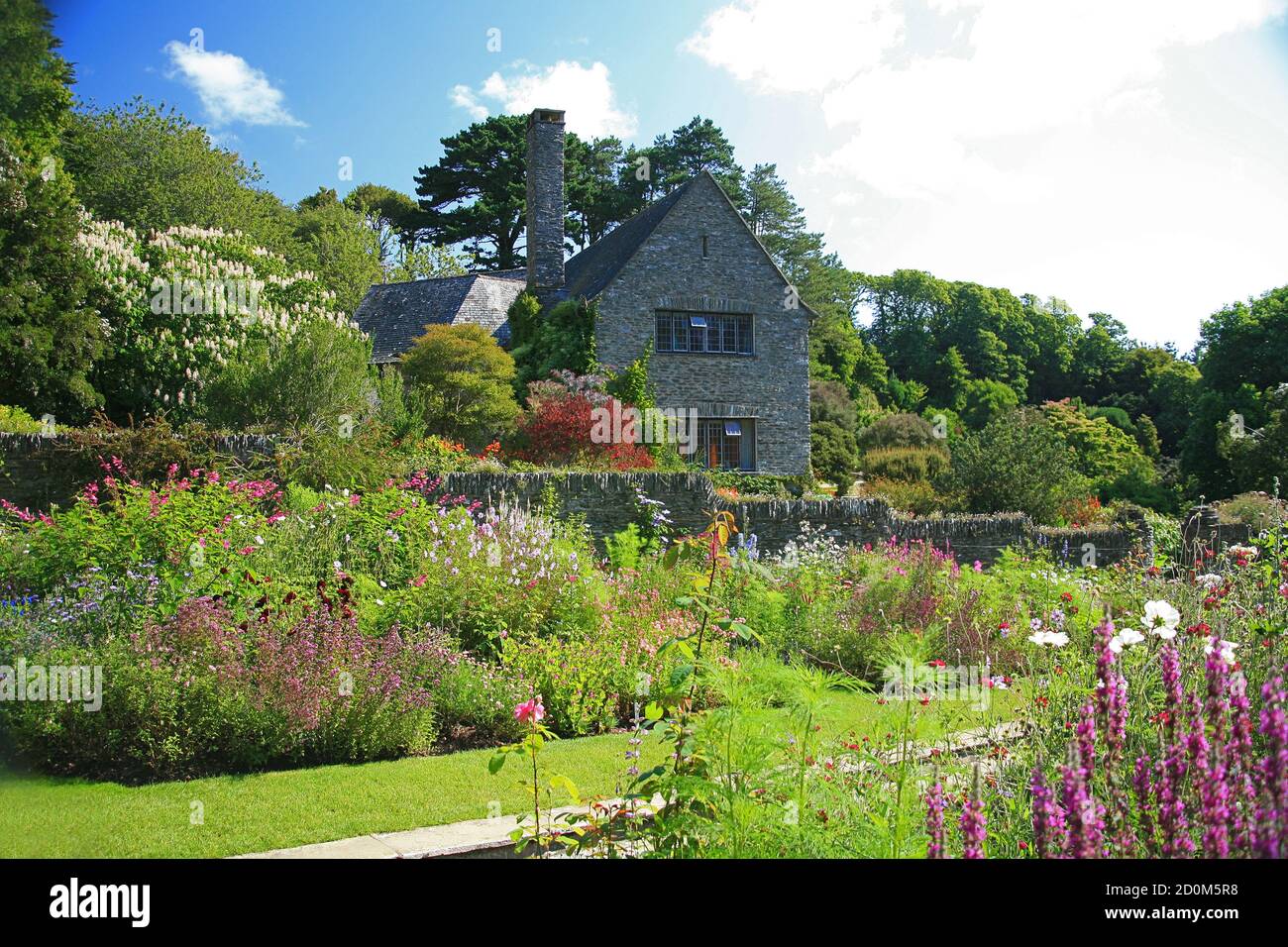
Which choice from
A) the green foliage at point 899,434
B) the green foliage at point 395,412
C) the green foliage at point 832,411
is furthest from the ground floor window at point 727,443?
the green foliage at point 395,412

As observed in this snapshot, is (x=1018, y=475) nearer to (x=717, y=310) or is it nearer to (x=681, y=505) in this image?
(x=681, y=505)

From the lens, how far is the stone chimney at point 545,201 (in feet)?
78.7

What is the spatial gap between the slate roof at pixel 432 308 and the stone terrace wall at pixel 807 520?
39.7 feet

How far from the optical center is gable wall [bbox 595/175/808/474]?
75.5 feet

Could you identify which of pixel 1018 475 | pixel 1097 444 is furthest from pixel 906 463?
pixel 1097 444

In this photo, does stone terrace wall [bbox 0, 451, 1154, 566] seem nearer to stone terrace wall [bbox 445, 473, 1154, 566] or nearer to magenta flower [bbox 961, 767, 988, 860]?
stone terrace wall [bbox 445, 473, 1154, 566]

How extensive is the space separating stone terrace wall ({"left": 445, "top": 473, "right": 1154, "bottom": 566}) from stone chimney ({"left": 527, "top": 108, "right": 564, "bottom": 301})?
12266 millimetres

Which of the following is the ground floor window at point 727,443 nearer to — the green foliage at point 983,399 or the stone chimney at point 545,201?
the stone chimney at point 545,201

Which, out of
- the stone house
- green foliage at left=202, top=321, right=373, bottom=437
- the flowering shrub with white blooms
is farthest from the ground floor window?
green foliage at left=202, top=321, right=373, bottom=437

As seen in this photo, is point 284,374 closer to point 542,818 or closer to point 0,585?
point 0,585

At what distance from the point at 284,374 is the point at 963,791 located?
14.3 meters

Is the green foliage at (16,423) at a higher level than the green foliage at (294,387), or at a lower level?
lower

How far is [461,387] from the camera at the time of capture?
63.3 ft

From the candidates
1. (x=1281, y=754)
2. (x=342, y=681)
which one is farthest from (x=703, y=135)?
(x=1281, y=754)
